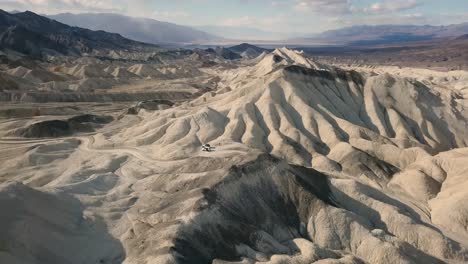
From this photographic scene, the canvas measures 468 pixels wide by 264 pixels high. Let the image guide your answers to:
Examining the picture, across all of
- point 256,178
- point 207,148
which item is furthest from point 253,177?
point 207,148

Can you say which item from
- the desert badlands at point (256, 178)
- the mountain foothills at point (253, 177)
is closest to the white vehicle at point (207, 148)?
the mountain foothills at point (253, 177)

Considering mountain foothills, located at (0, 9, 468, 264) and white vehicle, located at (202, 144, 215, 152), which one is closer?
mountain foothills, located at (0, 9, 468, 264)

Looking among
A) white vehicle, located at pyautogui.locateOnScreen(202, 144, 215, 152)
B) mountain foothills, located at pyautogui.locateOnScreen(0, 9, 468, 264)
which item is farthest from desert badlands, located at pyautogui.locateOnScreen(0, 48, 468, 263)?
white vehicle, located at pyautogui.locateOnScreen(202, 144, 215, 152)

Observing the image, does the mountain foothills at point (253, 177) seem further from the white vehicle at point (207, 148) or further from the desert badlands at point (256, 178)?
the white vehicle at point (207, 148)

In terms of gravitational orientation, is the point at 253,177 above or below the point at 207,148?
above

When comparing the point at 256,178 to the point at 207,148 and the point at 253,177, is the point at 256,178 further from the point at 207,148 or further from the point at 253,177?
the point at 207,148

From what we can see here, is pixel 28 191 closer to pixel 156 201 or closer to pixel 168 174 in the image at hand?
pixel 156 201

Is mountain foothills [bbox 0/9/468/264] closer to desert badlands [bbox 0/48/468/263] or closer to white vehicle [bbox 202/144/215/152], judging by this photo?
desert badlands [bbox 0/48/468/263]

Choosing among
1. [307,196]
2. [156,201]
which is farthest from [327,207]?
[156,201]
